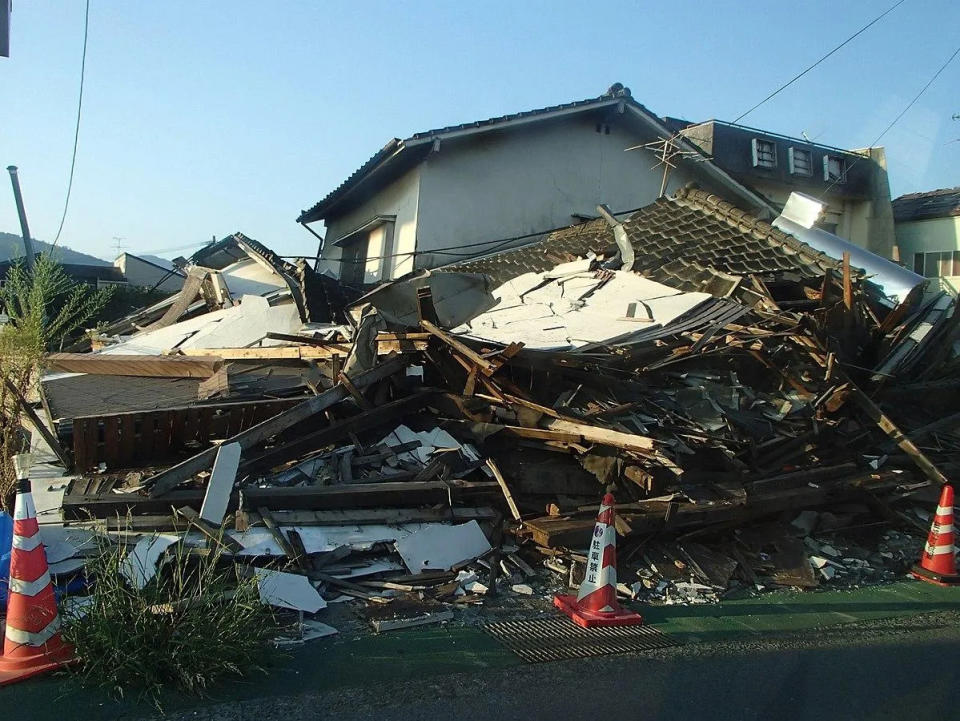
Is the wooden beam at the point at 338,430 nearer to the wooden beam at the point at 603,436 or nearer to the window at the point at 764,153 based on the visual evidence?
the wooden beam at the point at 603,436

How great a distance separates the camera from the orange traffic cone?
6484 millimetres

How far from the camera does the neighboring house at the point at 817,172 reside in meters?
25.0

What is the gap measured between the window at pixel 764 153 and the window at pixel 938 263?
18.1 ft

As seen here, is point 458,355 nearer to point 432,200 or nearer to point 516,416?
point 516,416

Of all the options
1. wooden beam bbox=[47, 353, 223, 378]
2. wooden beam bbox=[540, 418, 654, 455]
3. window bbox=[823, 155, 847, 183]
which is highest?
window bbox=[823, 155, 847, 183]

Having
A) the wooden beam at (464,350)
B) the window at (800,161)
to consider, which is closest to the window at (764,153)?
the window at (800,161)

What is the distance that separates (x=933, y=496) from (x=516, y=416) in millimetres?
4831

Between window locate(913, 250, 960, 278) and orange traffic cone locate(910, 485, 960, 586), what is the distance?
64.9ft

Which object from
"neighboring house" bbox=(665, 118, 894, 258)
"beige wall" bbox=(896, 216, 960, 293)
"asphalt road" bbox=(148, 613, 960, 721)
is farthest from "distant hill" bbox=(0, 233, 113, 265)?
"beige wall" bbox=(896, 216, 960, 293)

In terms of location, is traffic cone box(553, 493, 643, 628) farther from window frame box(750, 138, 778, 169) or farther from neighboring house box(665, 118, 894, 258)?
window frame box(750, 138, 778, 169)

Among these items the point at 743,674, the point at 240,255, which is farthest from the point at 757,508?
the point at 240,255

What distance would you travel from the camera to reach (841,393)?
27.8ft

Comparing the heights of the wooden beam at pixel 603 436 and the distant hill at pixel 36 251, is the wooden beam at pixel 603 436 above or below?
below

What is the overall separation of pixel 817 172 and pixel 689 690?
2552cm
